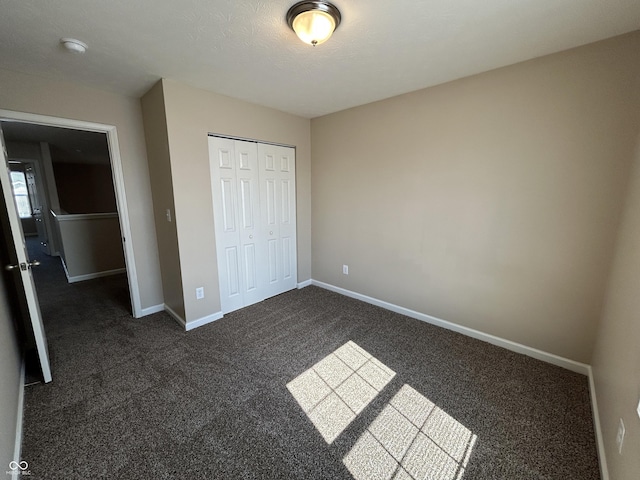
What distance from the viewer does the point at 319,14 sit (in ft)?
4.45

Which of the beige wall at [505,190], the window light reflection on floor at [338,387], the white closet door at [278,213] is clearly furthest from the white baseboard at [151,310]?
the beige wall at [505,190]

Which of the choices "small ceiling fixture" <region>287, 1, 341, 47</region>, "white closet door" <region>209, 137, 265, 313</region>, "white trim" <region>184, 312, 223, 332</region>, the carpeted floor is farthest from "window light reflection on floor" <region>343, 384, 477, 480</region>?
"small ceiling fixture" <region>287, 1, 341, 47</region>

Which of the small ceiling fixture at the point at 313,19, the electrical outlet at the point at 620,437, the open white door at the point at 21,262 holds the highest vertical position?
the small ceiling fixture at the point at 313,19

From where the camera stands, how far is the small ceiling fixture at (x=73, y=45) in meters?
1.62

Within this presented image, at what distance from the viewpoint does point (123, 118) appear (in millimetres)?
2607

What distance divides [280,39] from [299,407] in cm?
243

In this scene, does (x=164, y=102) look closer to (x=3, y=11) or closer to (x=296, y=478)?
(x=3, y=11)

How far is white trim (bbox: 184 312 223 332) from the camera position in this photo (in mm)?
2650

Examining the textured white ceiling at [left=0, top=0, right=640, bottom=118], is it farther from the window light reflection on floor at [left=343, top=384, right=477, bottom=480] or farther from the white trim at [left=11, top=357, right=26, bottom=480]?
the window light reflection on floor at [left=343, top=384, right=477, bottom=480]

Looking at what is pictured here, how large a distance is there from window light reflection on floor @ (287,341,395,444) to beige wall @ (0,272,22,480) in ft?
4.70

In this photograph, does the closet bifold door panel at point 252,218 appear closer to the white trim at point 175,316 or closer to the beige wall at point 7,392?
the white trim at point 175,316

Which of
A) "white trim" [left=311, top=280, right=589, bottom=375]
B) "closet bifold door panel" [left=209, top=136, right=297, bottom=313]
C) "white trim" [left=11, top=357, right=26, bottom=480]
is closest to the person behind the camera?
"white trim" [left=11, top=357, right=26, bottom=480]

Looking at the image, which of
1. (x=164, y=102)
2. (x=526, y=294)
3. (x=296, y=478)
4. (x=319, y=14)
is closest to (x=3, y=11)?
(x=164, y=102)

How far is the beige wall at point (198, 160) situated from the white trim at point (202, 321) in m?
0.04
